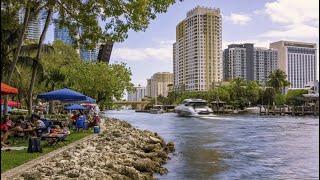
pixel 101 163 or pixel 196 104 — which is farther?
pixel 196 104

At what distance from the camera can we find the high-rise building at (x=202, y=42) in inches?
6678

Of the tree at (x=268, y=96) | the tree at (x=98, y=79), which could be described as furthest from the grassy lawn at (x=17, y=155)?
the tree at (x=268, y=96)

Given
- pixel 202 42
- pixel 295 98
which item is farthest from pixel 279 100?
pixel 202 42

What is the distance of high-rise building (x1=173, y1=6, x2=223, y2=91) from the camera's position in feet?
557

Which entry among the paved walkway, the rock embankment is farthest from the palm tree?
the paved walkway

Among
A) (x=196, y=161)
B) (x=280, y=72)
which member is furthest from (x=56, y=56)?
(x=280, y=72)

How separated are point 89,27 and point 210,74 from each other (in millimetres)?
185025

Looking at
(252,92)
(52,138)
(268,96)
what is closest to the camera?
(52,138)

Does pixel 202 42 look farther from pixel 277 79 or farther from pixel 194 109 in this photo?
pixel 194 109

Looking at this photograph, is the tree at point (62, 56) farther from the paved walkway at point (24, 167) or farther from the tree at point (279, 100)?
the tree at point (279, 100)

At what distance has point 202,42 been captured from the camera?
18088 centimetres

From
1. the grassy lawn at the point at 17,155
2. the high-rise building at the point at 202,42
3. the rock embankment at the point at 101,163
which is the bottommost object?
the rock embankment at the point at 101,163

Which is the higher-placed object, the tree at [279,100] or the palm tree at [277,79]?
the palm tree at [277,79]

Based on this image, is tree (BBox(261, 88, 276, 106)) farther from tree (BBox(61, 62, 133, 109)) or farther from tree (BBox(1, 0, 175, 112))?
tree (BBox(1, 0, 175, 112))
